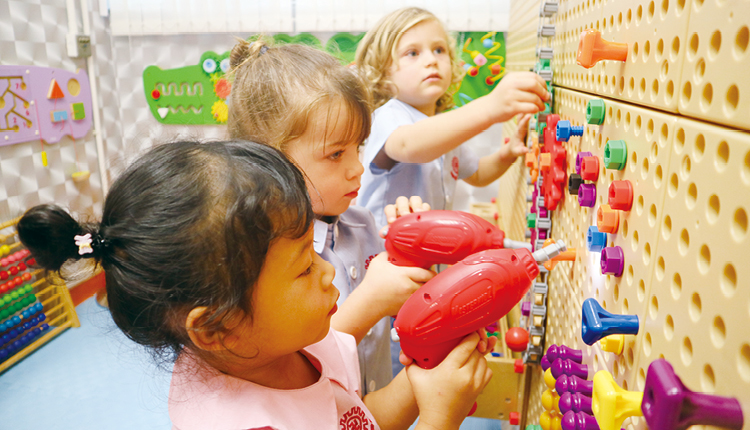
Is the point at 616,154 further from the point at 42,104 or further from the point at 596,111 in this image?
the point at 42,104

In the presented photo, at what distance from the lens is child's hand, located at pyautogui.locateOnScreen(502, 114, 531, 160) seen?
0.67 metres

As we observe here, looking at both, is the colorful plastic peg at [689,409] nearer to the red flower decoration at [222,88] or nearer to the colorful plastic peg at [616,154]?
the colorful plastic peg at [616,154]

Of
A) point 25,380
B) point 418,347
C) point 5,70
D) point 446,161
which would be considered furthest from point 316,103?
point 25,380

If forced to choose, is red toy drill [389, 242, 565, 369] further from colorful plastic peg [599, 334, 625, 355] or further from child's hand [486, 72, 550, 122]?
child's hand [486, 72, 550, 122]

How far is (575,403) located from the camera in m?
0.39

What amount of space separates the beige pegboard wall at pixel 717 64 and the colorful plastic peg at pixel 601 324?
0.13 metres

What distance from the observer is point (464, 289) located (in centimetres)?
43

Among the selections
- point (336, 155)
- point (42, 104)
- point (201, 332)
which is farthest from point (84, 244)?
point (42, 104)

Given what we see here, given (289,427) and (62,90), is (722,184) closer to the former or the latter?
(289,427)

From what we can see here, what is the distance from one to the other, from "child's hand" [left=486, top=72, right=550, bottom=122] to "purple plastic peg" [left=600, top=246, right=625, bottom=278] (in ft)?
0.87

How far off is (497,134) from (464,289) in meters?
0.27

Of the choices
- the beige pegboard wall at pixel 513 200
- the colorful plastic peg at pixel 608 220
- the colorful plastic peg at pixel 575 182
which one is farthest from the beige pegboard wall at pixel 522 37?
the colorful plastic peg at pixel 608 220

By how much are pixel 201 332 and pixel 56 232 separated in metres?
0.14

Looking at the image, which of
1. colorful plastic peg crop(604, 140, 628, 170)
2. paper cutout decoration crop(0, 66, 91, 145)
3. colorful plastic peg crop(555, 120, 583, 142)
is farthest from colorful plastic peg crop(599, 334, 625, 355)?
paper cutout decoration crop(0, 66, 91, 145)
